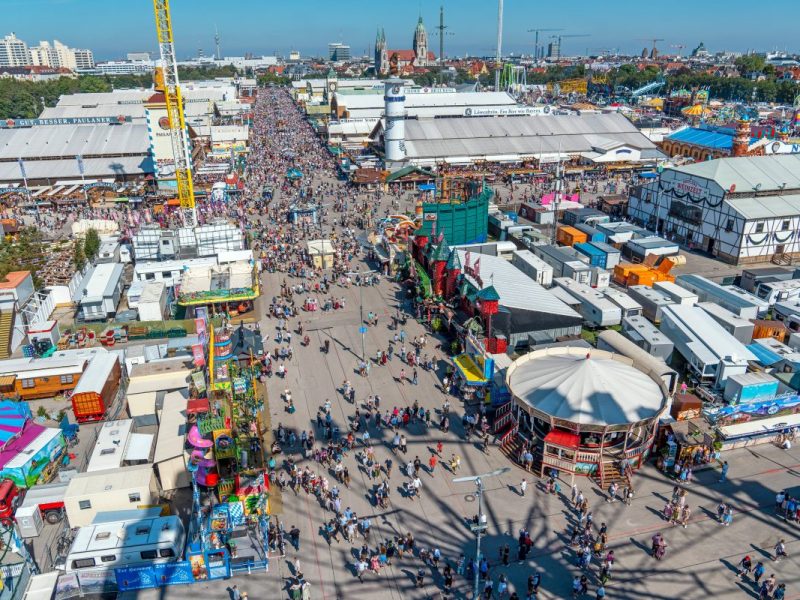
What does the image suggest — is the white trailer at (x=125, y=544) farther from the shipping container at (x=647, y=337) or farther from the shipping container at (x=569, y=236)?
the shipping container at (x=569, y=236)

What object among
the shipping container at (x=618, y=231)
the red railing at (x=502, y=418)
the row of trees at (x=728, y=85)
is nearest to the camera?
the red railing at (x=502, y=418)

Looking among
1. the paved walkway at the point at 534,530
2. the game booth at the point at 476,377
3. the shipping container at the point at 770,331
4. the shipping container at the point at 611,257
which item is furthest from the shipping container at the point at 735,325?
the game booth at the point at 476,377

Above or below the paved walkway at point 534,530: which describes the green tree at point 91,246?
above

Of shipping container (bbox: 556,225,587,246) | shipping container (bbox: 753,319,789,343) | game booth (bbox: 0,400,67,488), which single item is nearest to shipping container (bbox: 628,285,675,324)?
shipping container (bbox: 753,319,789,343)

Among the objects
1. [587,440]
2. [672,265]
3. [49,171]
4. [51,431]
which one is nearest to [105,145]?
[49,171]

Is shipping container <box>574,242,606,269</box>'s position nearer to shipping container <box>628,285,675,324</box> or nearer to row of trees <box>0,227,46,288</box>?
shipping container <box>628,285,675,324</box>

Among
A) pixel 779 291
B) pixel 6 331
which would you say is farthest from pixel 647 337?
pixel 6 331
